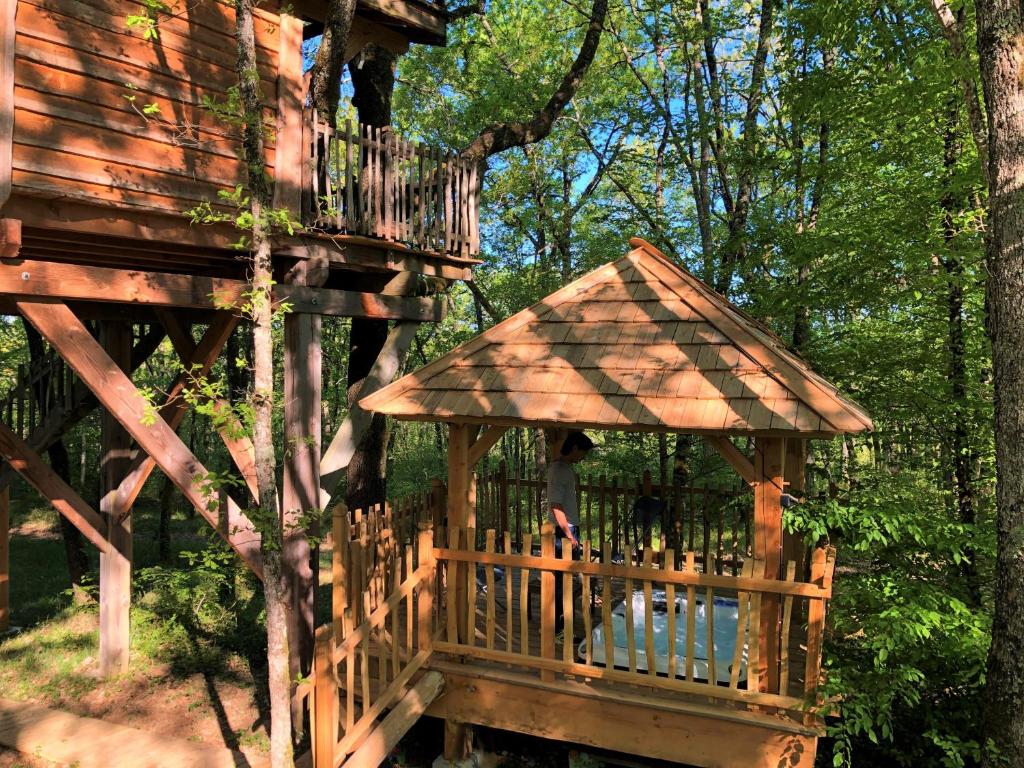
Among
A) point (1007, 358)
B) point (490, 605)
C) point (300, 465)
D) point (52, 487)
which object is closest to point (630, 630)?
point (490, 605)

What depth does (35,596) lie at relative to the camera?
10641 mm

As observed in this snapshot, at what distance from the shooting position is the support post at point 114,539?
7.63 meters

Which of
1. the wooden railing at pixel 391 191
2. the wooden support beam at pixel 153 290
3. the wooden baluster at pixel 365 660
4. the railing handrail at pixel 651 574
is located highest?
the wooden railing at pixel 391 191

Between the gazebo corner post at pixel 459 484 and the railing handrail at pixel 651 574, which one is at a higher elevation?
the gazebo corner post at pixel 459 484

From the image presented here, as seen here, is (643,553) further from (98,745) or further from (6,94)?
(6,94)

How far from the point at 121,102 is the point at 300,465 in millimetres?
3138

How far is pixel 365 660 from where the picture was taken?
4.55 metres

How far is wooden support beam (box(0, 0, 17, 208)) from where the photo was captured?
14.4 ft

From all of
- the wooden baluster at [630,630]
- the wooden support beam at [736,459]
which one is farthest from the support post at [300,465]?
the wooden support beam at [736,459]

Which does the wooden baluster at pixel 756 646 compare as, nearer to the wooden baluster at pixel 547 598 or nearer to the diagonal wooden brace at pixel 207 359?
the wooden baluster at pixel 547 598

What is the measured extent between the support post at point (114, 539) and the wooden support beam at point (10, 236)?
3499 millimetres

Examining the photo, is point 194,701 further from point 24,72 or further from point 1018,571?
point 1018,571

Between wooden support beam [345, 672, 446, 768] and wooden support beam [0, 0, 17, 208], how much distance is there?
4301 mm

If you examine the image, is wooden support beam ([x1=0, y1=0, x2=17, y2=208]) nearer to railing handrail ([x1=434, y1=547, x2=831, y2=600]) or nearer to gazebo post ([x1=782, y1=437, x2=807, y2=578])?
railing handrail ([x1=434, y1=547, x2=831, y2=600])
